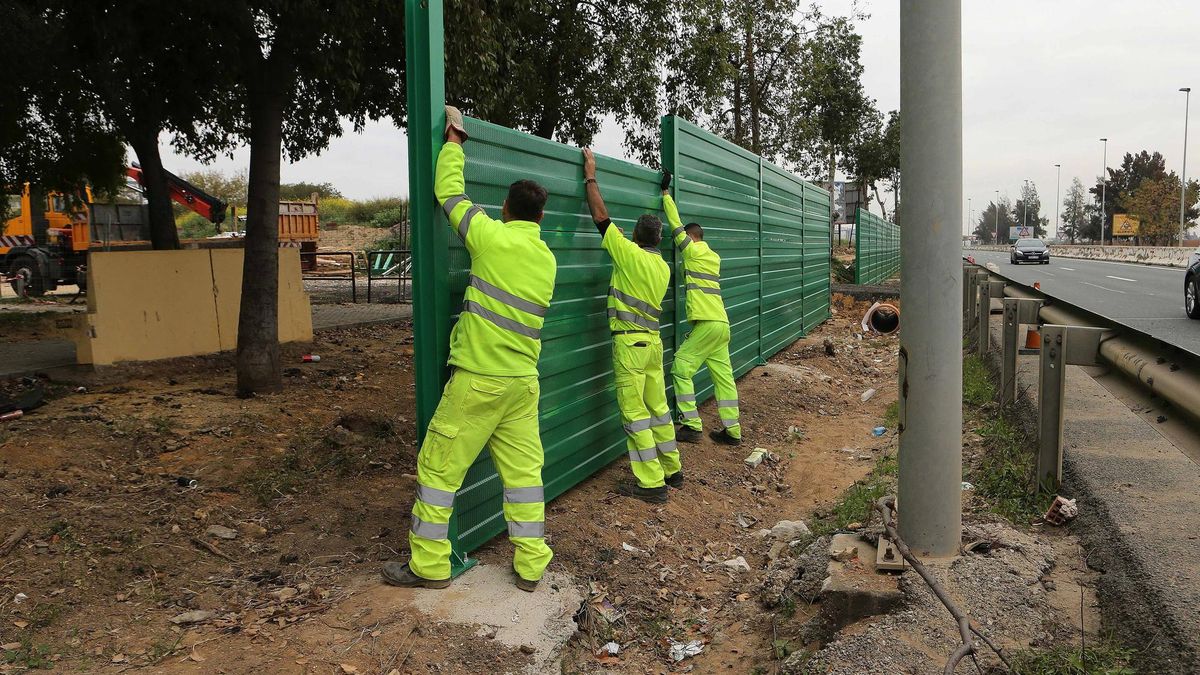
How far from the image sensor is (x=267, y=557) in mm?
4812

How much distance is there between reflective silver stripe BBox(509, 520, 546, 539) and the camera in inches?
168

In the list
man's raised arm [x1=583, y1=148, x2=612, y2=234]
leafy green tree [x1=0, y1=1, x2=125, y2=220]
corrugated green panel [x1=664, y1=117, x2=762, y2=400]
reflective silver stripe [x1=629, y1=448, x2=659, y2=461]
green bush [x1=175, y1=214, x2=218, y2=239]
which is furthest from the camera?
green bush [x1=175, y1=214, x2=218, y2=239]

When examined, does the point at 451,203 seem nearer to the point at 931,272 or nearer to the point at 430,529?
the point at 430,529

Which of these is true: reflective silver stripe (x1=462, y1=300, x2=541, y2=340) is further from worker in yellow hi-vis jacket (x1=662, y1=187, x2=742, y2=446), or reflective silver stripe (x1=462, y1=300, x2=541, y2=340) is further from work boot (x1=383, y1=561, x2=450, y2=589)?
worker in yellow hi-vis jacket (x1=662, y1=187, x2=742, y2=446)

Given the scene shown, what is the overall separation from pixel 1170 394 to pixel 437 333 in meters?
3.07

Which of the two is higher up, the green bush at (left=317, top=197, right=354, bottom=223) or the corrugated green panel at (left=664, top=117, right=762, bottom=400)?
the green bush at (left=317, top=197, right=354, bottom=223)

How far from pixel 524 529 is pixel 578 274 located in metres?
1.89

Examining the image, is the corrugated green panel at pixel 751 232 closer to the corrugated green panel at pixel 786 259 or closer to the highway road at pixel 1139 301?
the corrugated green panel at pixel 786 259

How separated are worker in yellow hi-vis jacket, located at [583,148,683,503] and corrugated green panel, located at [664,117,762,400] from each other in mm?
1618

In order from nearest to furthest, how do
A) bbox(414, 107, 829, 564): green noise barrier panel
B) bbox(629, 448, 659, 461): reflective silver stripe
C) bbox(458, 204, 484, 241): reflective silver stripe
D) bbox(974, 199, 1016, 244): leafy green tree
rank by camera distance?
bbox(458, 204, 484, 241): reflective silver stripe < bbox(414, 107, 829, 564): green noise barrier panel < bbox(629, 448, 659, 461): reflective silver stripe < bbox(974, 199, 1016, 244): leafy green tree

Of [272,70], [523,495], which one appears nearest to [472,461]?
[523,495]

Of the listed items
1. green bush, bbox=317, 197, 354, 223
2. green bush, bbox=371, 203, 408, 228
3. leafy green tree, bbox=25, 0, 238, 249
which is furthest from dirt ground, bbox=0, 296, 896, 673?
green bush, bbox=317, 197, 354, 223

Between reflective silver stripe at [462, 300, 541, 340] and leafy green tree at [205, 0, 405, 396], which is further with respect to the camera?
leafy green tree at [205, 0, 405, 396]

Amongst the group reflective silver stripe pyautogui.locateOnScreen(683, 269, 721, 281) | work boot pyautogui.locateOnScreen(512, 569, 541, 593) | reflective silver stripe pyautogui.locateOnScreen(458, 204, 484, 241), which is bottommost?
work boot pyautogui.locateOnScreen(512, 569, 541, 593)
